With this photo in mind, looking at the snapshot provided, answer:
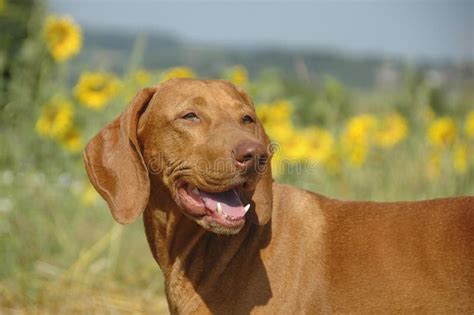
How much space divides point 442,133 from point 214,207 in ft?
13.2

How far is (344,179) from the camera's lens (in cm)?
707

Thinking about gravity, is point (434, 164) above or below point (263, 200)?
below

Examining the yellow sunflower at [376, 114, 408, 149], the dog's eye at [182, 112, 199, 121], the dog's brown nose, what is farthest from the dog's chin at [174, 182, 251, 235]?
the yellow sunflower at [376, 114, 408, 149]

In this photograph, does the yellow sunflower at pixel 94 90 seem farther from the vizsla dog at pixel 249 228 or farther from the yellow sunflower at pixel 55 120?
the vizsla dog at pixel 249 228

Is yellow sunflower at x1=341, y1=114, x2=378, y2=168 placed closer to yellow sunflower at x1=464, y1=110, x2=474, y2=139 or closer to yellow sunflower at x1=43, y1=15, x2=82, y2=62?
yellow sunflower at x1=464, y1=110, x2=474, y2=139

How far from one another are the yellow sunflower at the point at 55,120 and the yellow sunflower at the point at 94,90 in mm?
167

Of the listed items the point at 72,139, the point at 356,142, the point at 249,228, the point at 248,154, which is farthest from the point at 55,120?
the point at 248,154

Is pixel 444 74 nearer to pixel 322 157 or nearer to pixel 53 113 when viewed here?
pixel 322 157

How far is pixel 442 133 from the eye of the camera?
7012 mm

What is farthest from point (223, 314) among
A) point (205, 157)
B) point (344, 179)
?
point (344, 179)

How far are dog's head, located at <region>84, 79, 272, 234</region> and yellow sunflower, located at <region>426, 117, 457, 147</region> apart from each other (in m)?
3.47

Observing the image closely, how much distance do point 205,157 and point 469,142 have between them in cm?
439

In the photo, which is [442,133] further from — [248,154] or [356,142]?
[248,154]

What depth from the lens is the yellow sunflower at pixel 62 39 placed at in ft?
22.8
